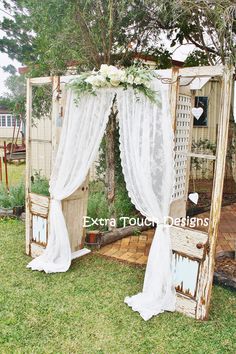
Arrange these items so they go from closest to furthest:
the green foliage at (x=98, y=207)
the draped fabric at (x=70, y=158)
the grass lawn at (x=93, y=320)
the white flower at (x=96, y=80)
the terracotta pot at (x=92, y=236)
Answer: the grass lawn at (x=93, y=320), the white flower at (x=96, y=80), the draped fabric at (x=70, y=158), the terracotta pot at (x=92, y=236), the green foliage at (x=98, y=207)

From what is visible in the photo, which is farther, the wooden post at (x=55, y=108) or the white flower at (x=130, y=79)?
the wooden post at (x=55, y=108)

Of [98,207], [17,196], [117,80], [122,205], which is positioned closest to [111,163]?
[98,207]

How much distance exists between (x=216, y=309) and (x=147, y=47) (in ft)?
11.5

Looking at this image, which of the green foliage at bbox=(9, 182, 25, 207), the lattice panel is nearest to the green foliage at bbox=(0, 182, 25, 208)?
the green foliage at bbox=(9, 182, 25, 207)

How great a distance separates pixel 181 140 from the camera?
3.51 meters

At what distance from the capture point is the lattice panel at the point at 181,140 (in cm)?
342

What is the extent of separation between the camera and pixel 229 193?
7.52m

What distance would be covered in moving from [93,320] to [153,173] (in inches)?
53.3

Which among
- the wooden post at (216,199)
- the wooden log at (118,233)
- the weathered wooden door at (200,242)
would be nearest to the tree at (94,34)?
the wooden log at (118,233)

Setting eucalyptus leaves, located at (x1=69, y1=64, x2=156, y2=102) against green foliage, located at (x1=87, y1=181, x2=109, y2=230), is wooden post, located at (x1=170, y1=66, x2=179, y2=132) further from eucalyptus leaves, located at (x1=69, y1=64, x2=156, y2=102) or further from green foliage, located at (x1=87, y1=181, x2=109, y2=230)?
green foliage, located at (x1=87, y1=181, x2=109, y2=230)

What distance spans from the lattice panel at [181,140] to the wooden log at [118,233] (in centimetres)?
143

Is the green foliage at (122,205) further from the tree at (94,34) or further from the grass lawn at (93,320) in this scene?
the grass lawn at (93,320)

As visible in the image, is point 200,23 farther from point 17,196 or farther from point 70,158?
point 17,196

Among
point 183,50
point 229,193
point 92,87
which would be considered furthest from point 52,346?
point 229,193
